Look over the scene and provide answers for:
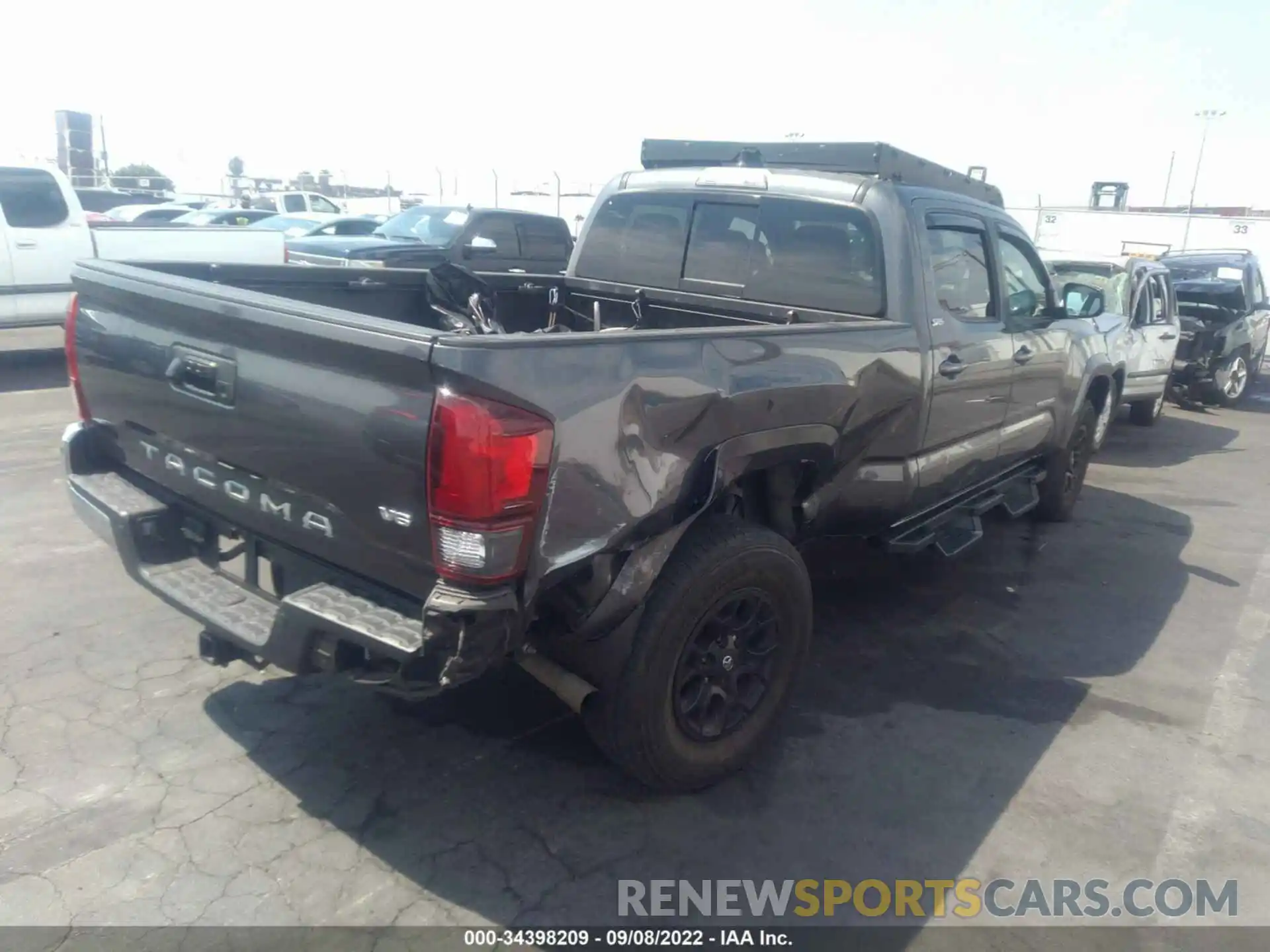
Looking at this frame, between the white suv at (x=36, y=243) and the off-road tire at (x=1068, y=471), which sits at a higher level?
the white suv at (x=36, y=243)

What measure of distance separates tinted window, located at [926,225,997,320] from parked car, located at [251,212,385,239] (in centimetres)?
1228

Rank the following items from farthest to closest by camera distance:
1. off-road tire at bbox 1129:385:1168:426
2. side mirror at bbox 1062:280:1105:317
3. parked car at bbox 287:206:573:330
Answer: parked car at bbox 287:206:573:330 → off-road tire at bbox 1129:385:1168:426 → side mirror at bbox 1062:280:1105:317

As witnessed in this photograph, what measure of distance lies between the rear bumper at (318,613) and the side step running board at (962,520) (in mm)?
2424

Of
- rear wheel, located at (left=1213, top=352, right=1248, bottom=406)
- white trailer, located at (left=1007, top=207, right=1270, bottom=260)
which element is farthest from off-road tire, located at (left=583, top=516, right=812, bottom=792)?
white trailer, located at (left=1007, top=207, right=1270, bottom=260)

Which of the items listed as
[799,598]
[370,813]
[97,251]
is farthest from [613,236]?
[97,251]

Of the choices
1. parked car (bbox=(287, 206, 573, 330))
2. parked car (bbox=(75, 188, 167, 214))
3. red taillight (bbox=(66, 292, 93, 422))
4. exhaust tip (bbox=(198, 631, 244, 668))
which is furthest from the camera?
parked car (bbox=(75, 188, 167, 214))

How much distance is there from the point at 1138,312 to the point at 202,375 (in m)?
8.57

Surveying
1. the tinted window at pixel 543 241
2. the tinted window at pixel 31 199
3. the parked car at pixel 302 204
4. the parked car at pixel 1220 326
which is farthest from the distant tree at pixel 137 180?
the parked car at pixel 1220 326

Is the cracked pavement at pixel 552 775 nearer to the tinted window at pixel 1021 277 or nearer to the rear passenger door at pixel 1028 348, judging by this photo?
the rear passenger door at pixel 1028 348

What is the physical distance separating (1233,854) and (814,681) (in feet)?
5.18

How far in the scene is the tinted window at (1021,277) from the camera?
199 inches

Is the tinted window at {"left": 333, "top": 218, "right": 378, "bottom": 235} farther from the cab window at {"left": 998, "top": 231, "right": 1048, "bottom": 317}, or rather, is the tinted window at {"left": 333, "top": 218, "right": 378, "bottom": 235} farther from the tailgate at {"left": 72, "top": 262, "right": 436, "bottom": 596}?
the tailgate at {"left": 72, "top": 262, "right": 436, "bottom": 596}

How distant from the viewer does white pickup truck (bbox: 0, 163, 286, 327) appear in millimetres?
9995

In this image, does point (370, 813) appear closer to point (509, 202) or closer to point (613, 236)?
point (613, 236)
